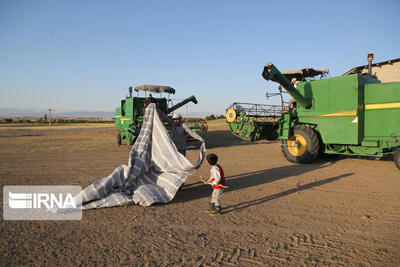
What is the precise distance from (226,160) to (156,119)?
17.8 feet

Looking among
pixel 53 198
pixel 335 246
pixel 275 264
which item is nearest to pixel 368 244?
pixel 335 246

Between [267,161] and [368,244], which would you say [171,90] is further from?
[368,244]

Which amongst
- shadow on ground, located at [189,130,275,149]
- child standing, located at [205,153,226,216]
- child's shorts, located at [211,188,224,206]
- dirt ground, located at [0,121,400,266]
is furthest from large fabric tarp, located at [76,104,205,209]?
shadow on ground, located at [189,130,275,149]

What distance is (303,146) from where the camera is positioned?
32.8 feet

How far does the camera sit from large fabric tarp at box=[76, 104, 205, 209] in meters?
5.17

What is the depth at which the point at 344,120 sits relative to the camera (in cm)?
890

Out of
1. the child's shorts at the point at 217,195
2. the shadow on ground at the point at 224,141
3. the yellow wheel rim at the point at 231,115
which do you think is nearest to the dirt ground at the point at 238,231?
the child's shorts at the point at 217,195

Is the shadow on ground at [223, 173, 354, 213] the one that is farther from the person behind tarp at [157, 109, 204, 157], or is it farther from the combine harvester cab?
the person behind tarp at [157, 109, 204, 157]

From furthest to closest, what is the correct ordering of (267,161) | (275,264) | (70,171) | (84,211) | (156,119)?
(267,161) → (70,171) → (156,119) → (84,211) → (275,264)

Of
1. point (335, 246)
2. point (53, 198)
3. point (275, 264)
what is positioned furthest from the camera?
point (53, 198)

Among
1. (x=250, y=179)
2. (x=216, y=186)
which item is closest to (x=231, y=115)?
(x=250, y=179)

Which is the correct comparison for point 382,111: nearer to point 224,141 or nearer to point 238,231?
point 238,231

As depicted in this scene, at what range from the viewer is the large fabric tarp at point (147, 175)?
517 cm

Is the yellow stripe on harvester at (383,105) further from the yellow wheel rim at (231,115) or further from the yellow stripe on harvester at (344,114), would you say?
the yellow wheel rim at (231,115)
